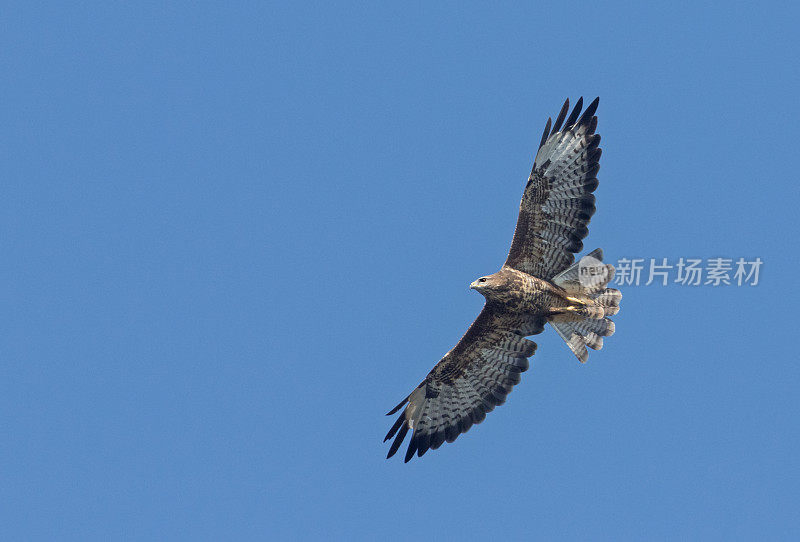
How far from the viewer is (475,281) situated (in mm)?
15672

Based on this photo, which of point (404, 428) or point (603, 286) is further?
point (404, 428)

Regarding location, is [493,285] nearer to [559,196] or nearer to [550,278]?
[550,278]

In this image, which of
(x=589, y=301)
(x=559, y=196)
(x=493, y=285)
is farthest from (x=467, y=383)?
(x=559, y=196)

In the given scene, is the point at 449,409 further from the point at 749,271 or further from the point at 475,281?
the point at 749,271

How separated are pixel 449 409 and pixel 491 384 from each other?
685 millimetres

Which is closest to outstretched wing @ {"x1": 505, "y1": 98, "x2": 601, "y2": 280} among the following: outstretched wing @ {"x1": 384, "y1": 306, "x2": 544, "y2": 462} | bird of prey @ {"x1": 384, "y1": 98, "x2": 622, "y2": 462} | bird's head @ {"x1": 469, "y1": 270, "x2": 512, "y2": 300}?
bird of prey @ {"x1": 384, "y1": 98, "x2": 622, "y2": 462}

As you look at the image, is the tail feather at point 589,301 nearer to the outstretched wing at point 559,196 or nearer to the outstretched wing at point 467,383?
the outstretched wing at point 559,196

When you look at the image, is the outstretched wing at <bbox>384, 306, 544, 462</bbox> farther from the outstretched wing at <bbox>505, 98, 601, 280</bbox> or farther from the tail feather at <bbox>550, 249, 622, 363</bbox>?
the outstretched wing at <bbox>505, 98, 601, 280</bbox>

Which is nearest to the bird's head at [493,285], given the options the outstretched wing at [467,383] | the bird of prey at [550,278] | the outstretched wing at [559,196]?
the bird of prey at [550,278]

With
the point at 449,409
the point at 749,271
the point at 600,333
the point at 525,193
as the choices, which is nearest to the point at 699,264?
the point at 749,271

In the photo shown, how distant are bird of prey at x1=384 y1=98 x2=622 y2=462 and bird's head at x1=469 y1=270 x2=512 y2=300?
1cm

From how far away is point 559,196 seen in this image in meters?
15.7

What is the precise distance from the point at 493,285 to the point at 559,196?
1395 mm

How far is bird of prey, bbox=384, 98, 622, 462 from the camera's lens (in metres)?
15.7
